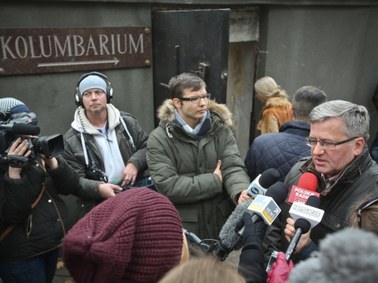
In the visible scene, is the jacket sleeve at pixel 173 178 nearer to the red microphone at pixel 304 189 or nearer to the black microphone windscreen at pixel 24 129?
the red microphone at pixel 304 189

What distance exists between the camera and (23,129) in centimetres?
203

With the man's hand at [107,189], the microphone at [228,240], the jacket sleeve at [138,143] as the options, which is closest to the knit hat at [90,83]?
the jacket sleeve at [138,143]

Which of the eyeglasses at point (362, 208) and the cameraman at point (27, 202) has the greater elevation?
the eyeglasses at point (362, 208)

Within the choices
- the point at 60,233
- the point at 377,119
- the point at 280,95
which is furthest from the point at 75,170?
the point at 377,119

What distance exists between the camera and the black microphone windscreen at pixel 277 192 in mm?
1840

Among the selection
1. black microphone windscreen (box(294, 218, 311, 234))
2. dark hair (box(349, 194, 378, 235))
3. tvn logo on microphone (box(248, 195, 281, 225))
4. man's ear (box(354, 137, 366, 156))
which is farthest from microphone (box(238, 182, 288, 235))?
man's ear (box(354, 137, 366, 156))

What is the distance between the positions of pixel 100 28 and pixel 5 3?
2.83ft

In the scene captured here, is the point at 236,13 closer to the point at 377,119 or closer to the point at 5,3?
the point at 5,3

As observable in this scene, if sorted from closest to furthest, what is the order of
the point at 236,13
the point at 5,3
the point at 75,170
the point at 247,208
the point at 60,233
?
1. the point at 247,208
2. the point at 60,233
3. the point at 75,170
4. the point at 5,3
5. the point at 236,13

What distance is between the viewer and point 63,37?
3361 mm

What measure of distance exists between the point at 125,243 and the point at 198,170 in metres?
1.64

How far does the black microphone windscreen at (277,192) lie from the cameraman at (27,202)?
1432mm

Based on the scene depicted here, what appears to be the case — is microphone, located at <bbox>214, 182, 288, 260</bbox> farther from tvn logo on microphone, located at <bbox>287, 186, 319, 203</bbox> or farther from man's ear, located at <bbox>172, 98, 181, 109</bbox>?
man's ear, located at <bbox>172, 98, 181, 109</bbox>

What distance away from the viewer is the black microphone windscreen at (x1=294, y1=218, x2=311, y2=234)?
1.57 metres
